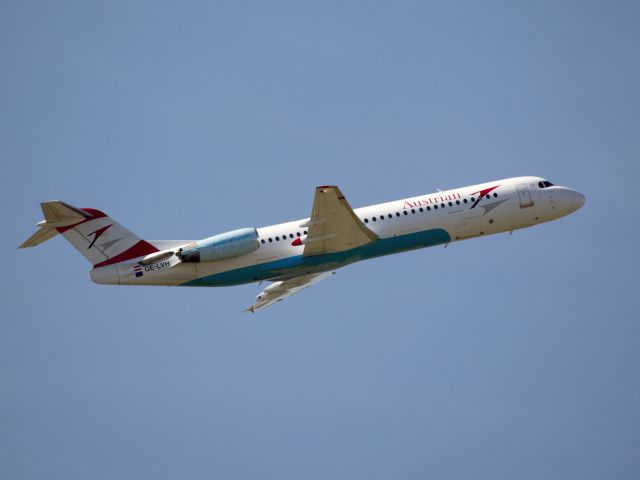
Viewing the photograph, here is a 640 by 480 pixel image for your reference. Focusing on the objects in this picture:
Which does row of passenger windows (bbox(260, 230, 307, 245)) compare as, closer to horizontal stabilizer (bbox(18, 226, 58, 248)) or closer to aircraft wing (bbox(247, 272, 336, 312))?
aircraft wing (bbox(247, 272, 336, 312))

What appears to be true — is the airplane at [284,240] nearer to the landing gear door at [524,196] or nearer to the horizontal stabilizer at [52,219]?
the horizontal stabilizer at [52,219]

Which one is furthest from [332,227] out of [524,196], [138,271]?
[524,196]

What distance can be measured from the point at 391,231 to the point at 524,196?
26.3 feet

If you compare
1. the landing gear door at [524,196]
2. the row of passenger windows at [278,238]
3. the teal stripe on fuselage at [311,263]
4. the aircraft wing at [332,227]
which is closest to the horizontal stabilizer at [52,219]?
the teal stripe on fuselage at [311,263]

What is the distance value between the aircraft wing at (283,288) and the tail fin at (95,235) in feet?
25.9

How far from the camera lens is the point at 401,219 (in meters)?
50.5

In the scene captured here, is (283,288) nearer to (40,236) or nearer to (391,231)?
(391,231)

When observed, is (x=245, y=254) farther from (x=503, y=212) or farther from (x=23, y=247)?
(x=503, y=212)

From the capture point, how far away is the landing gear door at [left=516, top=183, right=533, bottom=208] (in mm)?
53156

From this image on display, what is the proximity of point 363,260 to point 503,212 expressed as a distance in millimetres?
7928

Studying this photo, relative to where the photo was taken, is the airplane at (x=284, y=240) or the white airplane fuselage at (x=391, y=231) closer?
the airplane at (x=284, y=240)

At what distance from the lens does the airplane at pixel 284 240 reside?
47719mm

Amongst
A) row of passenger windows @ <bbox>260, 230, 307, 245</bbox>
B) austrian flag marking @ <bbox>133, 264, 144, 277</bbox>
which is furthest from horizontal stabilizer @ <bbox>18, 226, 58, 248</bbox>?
row of passenger windows @ <bbox>260, 230, 307, 245</bbox>

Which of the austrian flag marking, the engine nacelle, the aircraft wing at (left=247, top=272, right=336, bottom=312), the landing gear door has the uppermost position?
the landing gear door
